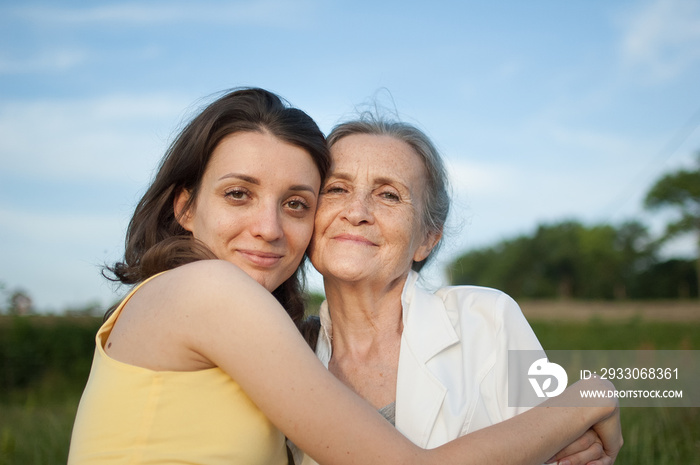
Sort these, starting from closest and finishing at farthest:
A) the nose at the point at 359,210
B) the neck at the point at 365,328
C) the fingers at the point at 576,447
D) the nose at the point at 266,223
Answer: the fingers at the point at 576,447 < the nose at the point at 266,223 < the nose at the point at 359,210 < the neck at the point at 365,328

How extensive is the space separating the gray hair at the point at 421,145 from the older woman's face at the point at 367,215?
13 cm

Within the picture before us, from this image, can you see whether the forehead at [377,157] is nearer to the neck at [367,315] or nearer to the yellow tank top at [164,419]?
the neck at [367,315]

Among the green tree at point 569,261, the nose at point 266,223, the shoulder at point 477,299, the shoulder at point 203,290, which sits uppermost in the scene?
the green tree at point 569,261

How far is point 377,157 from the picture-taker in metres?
3.61

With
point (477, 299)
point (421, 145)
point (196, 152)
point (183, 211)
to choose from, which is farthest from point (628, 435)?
point (196, 152)

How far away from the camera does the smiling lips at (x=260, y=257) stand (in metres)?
3.01

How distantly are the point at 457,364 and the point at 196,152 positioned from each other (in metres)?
1.73

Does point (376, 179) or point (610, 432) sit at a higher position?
point (376, 179)

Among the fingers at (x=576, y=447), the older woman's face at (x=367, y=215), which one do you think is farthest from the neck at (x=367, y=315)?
the fingers at (x=576, y=447)

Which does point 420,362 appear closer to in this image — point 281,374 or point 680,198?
point 281,374

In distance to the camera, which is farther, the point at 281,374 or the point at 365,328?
the point at 365,328

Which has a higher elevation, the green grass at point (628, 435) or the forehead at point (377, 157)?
the forehead at point (377, 157)

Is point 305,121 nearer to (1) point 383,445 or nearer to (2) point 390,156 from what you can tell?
(2) point 390,156

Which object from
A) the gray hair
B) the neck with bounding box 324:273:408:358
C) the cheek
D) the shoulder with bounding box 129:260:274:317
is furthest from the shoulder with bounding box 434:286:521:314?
the shoulder with bounding box 129:260:274:317
